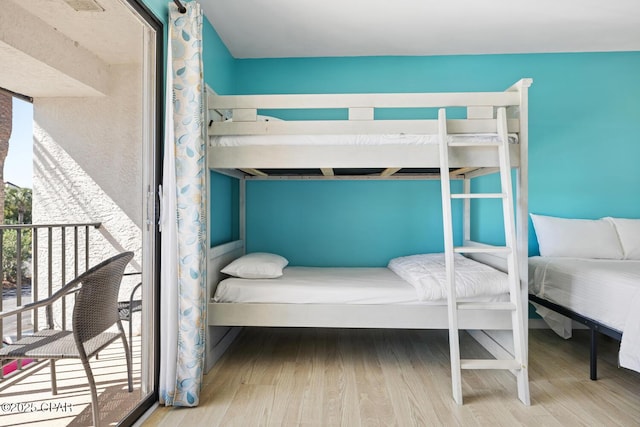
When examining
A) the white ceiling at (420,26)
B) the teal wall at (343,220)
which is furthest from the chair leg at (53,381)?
the white ceiling at (420,26)

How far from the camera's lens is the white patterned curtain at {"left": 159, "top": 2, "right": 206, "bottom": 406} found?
2203mm

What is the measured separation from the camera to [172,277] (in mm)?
2209

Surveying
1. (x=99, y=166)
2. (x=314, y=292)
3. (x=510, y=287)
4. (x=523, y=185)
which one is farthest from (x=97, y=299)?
(x=523, y=185)

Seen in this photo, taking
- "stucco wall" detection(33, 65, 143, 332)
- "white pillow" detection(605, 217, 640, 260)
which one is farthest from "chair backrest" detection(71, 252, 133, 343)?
"white pillow" detection(605, 217, 640, 260)

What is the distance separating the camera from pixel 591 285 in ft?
8.59

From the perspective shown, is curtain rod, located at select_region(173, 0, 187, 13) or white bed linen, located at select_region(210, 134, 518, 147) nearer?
curtain rod, located at select_region(173, 0, 187, 13)

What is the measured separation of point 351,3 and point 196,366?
252 cm

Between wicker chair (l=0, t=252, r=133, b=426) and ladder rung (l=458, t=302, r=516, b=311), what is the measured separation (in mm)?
1855

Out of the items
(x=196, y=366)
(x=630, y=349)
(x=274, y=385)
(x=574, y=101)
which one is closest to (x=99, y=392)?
(x=196, y=366)

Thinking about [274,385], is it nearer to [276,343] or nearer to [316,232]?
[276,343]

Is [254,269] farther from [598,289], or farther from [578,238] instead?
[578,238]

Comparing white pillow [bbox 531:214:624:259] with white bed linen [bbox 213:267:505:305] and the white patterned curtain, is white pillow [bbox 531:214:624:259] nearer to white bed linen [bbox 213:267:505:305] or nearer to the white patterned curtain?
white bed linen [bbox 213:267:505:305]

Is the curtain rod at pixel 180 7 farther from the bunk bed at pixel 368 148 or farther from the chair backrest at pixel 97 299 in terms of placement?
the chair backrest at pixel 97 299

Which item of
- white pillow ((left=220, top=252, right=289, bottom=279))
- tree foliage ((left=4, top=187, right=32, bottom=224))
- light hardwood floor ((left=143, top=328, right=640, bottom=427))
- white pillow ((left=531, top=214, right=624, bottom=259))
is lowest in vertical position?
light hardwood floor ((left=143, top=328, right=640, bottom=427))
